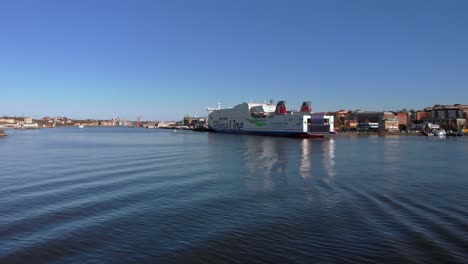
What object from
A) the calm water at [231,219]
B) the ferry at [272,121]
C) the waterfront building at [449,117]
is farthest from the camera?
the waterfront building at [449,117]

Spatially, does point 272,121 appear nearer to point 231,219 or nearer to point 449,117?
point 231,219

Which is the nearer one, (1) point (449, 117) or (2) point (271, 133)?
(2) point (271, 133)

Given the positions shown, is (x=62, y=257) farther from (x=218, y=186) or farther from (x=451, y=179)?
(x=451, y=179)

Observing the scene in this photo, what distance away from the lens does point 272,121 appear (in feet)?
292

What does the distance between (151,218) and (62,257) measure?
358 centimetres

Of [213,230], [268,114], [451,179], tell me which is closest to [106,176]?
[213,230]

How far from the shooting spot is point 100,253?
8781 mm

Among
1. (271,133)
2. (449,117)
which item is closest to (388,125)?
(449,117)

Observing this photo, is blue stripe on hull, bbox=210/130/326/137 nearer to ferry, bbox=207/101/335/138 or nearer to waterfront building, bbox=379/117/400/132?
ferry, bbox=207/101/335/138

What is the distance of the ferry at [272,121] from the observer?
262 feet

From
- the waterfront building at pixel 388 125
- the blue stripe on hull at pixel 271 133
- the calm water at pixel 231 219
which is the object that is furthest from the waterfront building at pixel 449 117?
the calm water at pixel 231 219

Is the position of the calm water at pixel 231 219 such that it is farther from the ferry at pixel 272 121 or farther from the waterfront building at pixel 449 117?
the waterfront building at pixel 449 117

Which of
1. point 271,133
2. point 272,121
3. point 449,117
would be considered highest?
point 449,117

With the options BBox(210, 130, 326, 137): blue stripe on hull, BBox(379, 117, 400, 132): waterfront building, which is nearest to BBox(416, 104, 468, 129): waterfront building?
BBox(379, 117, 400, 132): waterfront building
